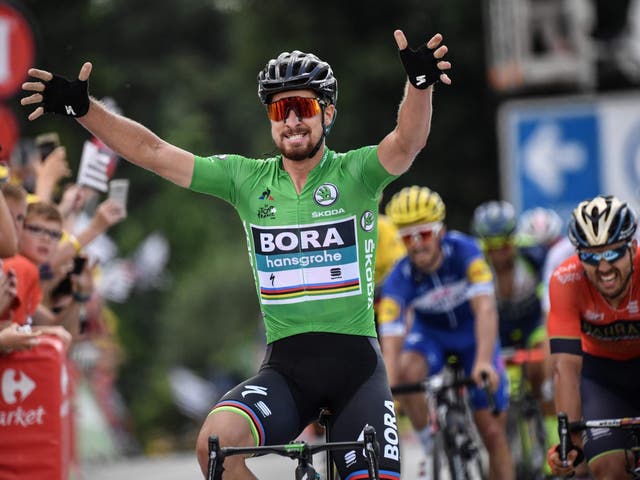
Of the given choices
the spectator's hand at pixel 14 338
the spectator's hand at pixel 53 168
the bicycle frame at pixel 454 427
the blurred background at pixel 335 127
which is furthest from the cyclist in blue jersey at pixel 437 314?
the spectator's hand at pixel 14 338

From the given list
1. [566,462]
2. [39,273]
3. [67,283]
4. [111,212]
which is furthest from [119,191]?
[566,462]

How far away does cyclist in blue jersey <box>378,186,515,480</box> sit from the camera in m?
10.3

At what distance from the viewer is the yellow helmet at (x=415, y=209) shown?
10.5 metres

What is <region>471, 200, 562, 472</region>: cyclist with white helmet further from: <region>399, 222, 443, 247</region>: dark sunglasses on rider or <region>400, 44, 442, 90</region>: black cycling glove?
<region>400, 44, 442, 90</region>: black cycling glove

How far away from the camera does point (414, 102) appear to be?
6547 millimetres

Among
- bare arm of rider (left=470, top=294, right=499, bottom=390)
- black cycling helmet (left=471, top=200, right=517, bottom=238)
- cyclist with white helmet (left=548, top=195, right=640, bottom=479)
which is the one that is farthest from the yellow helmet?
cyclist with white helmet (left=548, top=195, right=640, bottom=479)

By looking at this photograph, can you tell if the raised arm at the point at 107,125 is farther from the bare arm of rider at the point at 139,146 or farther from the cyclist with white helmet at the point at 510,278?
the cyclist with white helmet at the point at 510,278

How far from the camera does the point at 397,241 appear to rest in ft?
38.9

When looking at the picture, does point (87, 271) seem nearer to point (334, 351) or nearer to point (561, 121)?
point (334, 351)

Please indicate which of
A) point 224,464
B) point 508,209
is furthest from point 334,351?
point 508,209

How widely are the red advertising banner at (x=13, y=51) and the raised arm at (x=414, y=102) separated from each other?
954cm

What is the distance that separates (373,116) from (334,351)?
25199mm

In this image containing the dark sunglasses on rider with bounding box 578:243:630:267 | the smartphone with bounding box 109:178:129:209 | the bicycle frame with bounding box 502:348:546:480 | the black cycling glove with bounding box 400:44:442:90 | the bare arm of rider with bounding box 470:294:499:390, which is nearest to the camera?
the black cycling glove with bounding box 400:44:442:90

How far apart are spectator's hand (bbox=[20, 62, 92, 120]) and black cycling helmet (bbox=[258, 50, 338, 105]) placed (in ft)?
2.68
